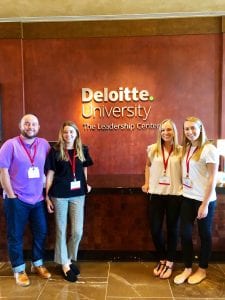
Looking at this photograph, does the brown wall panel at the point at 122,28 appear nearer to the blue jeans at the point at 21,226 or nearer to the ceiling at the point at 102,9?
the ceiling at the point at 102,9

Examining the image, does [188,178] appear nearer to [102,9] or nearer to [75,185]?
[75,185]

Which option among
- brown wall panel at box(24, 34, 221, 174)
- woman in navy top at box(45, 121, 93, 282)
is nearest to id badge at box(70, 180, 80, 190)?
woman in navy top at box(45, 121, 93, 282)

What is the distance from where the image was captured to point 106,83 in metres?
4.43

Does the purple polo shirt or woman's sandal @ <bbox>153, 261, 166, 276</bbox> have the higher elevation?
the purple polo shirt

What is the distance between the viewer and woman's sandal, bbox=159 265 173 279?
2733 mm

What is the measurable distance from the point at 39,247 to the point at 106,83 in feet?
8.54

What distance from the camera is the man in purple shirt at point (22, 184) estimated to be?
2.51 m

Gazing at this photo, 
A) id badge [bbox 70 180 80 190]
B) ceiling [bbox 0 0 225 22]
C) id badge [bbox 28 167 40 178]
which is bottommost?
id badge [bbox 70 180 80 190]

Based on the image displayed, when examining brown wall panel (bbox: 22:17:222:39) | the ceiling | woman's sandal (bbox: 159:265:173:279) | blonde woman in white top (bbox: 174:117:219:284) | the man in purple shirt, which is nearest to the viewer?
blonde woman in white top (bbox: 174:117:219:284)

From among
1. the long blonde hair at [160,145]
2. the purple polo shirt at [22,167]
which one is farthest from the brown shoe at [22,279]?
the long blonde hair at [160,145]

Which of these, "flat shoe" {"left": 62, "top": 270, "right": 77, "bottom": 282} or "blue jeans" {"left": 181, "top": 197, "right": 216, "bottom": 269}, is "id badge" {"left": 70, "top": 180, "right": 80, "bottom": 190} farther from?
"blue jeans" {"left": 181, "top": 197, "right": 216, "bottom": 269}

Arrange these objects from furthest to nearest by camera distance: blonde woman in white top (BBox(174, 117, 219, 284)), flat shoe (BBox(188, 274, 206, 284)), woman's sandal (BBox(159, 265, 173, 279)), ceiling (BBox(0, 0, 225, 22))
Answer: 1. ceiling (BBox(0, 0, 225, 22))
2. woman's sandal (BBox(159, 265, 173, 279))
3. flat shoe (BBox(188, 274, 206, 284))
4. blonde woman in white top (BBox(174, 117, 219, 284))

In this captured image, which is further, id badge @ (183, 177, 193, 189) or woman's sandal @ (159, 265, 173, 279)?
woman's sandal @ (159, 265, 173, 279)

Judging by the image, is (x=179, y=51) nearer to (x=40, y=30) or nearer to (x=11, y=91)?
(x=40, y=30)
